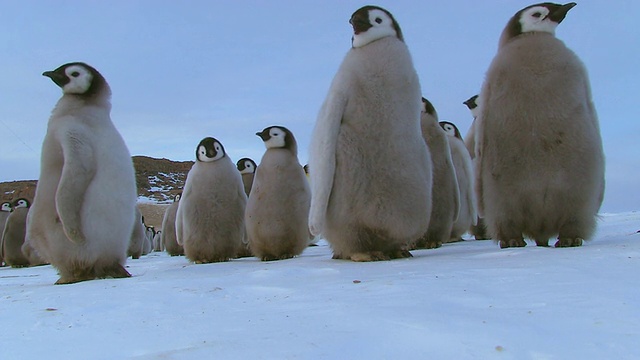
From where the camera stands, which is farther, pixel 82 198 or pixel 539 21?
pixel 539 21

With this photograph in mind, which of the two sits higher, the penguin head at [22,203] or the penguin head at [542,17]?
the penguin head at [542,17]

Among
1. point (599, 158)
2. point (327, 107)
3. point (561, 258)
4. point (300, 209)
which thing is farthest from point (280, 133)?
point (561, 258)

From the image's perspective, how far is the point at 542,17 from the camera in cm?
466

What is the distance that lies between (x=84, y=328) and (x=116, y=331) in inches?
7.3

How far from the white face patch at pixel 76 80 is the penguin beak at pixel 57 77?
0.03 m

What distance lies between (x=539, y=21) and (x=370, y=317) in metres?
3.39

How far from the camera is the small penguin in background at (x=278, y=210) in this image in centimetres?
638

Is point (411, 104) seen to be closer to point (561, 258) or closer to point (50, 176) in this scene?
point (561, 258)

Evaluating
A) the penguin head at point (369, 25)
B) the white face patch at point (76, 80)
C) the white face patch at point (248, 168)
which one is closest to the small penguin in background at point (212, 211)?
the white face patch at point (248, 168)

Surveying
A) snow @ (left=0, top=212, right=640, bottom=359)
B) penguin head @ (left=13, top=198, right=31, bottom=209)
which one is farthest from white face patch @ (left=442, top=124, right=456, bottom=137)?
penguin head @ (left=13, top=198, right=31, bottom=209)

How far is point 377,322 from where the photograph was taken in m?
1.99

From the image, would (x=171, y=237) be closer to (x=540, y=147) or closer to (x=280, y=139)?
(x=280, y=139)

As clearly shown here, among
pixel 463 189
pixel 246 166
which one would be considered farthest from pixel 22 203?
pixel 463 189

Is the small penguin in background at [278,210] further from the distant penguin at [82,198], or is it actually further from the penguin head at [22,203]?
the penguin head at [22,203]
